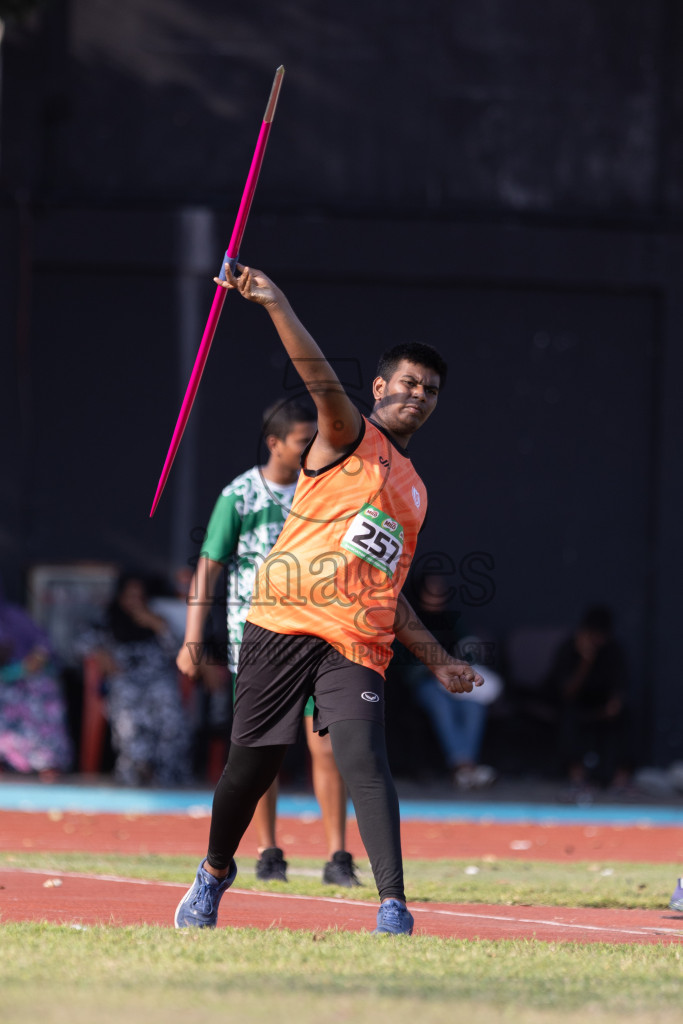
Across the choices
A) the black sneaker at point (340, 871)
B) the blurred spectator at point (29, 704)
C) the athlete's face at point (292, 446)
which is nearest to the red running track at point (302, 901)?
the black sneaker at point (340, 871)

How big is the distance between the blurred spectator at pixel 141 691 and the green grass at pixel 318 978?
722 centimetres

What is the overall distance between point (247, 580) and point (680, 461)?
8.23 metres

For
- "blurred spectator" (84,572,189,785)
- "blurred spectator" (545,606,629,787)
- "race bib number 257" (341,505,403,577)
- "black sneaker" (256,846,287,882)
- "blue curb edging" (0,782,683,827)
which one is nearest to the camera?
"race bib number 257" (341,505,403,577)

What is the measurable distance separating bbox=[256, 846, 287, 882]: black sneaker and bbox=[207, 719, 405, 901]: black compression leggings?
6.11 feet

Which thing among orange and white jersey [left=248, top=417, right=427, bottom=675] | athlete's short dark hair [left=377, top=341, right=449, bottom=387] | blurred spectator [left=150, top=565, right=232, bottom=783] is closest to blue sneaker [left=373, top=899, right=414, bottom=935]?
orange and white jersey [left=248, top=417, right=427, bottom=675]

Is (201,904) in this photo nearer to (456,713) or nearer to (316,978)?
(316,978)

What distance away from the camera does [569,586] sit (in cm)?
1428

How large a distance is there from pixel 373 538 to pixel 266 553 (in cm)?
184

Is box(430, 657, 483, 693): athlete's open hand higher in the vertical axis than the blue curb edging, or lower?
higher

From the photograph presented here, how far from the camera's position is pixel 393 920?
4734 millimetres

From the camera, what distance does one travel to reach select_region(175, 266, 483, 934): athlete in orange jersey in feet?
15.7

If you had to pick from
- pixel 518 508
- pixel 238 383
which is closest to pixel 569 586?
pixel 518 508

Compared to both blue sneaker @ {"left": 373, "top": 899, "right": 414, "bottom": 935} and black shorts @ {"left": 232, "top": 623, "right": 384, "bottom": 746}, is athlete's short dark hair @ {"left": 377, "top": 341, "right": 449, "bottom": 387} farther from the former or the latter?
blue sneaker @ {"left": 373, "top": 899, "right": 414, "bottom": 935}

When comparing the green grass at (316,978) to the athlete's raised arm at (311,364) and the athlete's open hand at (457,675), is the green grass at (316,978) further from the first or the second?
the athlete's raised arm at (311,364)
